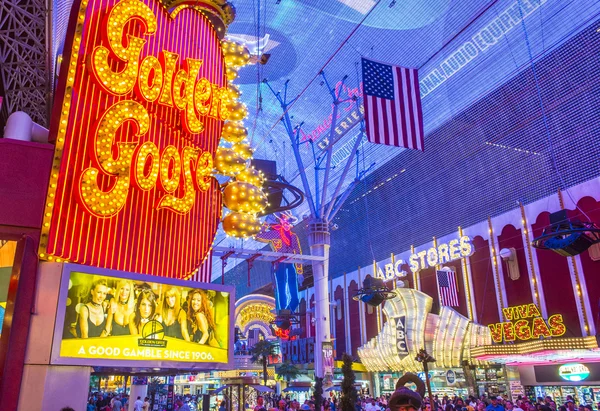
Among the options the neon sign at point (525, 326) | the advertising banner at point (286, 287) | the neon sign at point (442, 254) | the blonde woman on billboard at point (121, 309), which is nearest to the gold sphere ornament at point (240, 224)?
the blonde woman on billboard at point (121, 309)

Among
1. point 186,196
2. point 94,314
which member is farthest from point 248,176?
point 94,314

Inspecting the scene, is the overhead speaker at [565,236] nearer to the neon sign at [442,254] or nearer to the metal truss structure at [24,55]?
the neon sign at [442,254]

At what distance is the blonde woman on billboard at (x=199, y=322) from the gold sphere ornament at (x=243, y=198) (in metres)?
1.88

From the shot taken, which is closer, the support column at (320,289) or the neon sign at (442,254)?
the support column at (320,289)

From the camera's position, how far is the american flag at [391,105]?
15.0 meters

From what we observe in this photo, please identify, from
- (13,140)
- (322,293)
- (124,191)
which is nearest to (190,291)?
(124,191)

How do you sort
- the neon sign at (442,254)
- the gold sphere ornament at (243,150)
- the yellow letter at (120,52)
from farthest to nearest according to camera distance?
1. the neon sign at (442,254)
2. the gold sphere ornament at (243,150)
3. the yellow letter at (120,52)

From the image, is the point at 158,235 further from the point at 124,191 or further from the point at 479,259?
the point at 479,259

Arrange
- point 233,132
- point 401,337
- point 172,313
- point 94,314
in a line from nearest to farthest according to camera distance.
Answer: point 94,314
point 172,313
point 233,132
point 401,337

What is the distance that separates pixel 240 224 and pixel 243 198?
1.39 feet

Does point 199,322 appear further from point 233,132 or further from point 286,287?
point 286,287

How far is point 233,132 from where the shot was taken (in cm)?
861

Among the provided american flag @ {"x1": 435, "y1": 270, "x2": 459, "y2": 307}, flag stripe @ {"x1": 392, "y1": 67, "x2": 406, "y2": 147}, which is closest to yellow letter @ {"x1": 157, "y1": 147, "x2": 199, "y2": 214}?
flag stripe @ {"x1": 392, "y1": 67, "x2": 406, "y2": 147}

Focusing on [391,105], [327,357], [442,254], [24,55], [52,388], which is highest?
[24,55]
